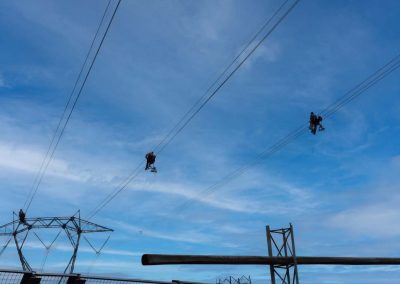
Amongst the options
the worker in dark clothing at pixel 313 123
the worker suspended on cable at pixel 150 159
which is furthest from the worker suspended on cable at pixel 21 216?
the worker in dark clothing at pixel 313 123

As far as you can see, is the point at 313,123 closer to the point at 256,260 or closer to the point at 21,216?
the point at 256,260

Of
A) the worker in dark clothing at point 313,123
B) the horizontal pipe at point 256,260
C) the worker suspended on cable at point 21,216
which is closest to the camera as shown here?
the horizontal pipe at point 256,260

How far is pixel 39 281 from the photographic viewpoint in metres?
9.18

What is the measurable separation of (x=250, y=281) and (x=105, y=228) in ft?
118

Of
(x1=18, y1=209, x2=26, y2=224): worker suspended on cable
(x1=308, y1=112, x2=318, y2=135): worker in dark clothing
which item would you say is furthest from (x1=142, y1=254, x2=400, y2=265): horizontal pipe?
(x1=18, y1=209, x2=26, y2=224): worker suspended on cable

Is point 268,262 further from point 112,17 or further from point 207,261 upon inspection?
point 112,17

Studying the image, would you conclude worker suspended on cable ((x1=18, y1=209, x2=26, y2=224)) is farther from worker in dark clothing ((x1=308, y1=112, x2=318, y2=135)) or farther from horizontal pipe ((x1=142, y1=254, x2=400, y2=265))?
worker in dark clothing ((x1=308, y1=112, x2=318, y2=135))

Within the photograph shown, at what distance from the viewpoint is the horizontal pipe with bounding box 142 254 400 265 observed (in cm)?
1398


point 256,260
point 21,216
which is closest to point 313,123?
point 256,260

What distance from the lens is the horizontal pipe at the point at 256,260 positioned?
550 inches

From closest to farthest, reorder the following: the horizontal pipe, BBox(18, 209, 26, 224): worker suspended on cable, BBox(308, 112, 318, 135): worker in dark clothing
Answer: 1. the horizontal pipe
2. BBox(308, 112, 318, 135): worker in dark clothing
3. BBox(18, 209, 26, 224): worker suspended on cable

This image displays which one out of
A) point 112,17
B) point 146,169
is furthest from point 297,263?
point 112,17

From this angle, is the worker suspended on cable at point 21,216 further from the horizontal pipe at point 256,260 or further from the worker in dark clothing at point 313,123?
the worker in dark clothing at point 313,123

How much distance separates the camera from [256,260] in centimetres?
1698
